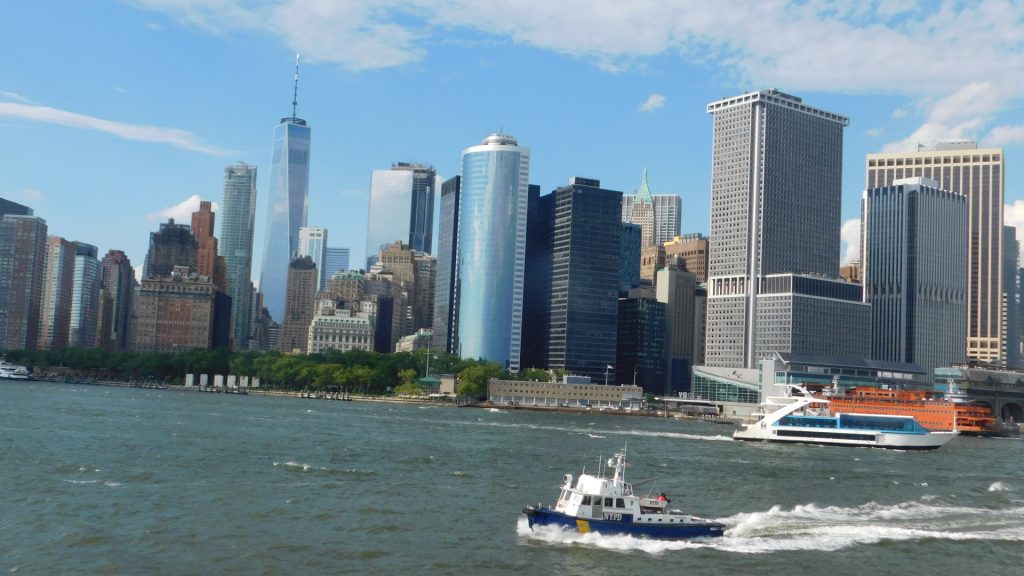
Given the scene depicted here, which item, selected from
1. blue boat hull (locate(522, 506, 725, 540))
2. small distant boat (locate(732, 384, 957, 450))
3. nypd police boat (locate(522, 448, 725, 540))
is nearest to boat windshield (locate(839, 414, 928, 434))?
small distant boat (locate(732, 384, 957, 450))

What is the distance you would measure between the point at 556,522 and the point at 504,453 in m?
55.8

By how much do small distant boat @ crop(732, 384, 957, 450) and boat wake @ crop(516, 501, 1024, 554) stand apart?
6763 cm

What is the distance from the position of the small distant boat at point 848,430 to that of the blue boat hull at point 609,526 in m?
98.8

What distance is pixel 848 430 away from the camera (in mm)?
158375

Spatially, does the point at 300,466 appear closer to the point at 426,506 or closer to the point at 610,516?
the point at 426,506

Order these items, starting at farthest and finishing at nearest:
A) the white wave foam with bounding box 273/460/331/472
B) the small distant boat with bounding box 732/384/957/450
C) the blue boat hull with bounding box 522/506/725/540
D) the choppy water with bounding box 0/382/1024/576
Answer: the small distant boat with bounding box 732/384/957/450
the white wave foam with bounding box 273/460/331/472
the blue boat hull with bounding box 522/506/725/540
the choppy water with bounding box 0/382/1024/576

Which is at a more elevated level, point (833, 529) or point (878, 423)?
point (878, 423)

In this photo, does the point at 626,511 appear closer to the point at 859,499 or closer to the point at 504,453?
the point at 859,499

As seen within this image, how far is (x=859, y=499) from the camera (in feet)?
300

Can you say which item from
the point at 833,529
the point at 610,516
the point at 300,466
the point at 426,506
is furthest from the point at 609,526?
the point at 300,466

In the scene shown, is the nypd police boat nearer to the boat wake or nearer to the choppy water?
the boat wake

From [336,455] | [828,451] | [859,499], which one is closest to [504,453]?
[336,455]

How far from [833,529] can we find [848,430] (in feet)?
292

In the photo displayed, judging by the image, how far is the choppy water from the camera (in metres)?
58.3
